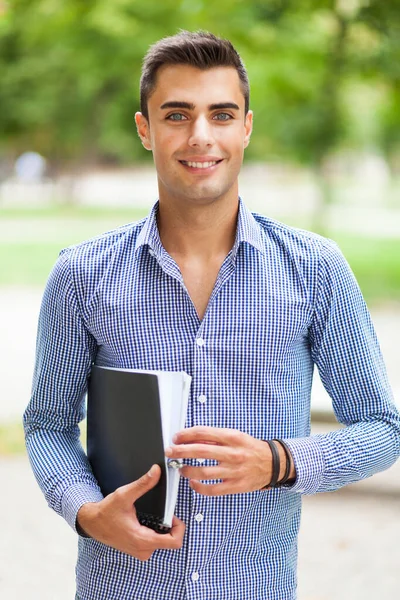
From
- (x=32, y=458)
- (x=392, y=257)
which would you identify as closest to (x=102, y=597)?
(x=32, y=458)

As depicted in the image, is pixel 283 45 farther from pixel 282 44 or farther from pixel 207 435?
pixel 207 435

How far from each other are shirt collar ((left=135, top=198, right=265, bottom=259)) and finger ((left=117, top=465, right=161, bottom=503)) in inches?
17.0

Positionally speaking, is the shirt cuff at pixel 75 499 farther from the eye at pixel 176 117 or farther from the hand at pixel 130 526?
the eye at pixel 176 117

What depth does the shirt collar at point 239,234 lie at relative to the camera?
1737mm

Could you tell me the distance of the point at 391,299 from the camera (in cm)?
1219

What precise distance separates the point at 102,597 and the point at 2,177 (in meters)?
45.1

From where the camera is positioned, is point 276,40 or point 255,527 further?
point 276,40

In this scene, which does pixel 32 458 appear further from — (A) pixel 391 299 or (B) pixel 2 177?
(B) pixel 2 177

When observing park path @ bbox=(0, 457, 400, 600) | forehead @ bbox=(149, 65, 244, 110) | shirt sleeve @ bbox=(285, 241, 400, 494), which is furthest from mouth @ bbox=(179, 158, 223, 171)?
park path @ bbox=(0, 457, 400, 600)

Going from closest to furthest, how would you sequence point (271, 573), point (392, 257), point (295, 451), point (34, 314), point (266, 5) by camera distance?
point (295, 451)
point (271, 573)
point (34, 314)
point (266, 5)
point (392, 257)

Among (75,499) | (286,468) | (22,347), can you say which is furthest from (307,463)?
(22,347)

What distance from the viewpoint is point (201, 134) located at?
1.66m

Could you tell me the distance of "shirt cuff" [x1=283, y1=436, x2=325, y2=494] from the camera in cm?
158

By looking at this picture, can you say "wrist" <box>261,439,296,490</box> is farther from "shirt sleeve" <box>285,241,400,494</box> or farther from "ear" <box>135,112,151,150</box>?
"ear" <box>135,112,151,150</box>
